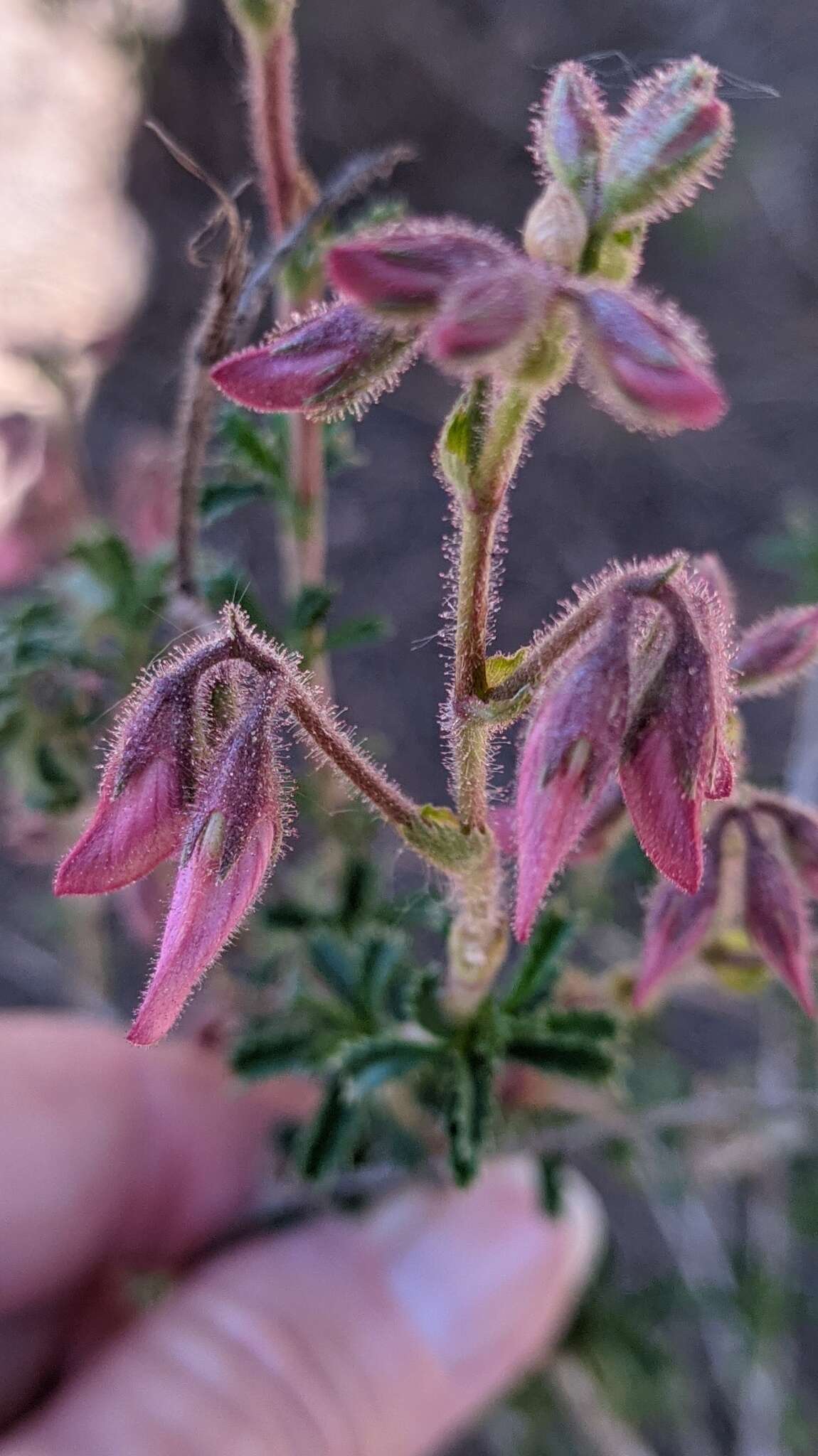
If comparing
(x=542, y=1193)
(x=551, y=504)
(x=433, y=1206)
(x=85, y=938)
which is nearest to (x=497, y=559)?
(x=542, y=1193)

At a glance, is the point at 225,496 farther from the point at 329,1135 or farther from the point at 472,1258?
the point at 472,1258

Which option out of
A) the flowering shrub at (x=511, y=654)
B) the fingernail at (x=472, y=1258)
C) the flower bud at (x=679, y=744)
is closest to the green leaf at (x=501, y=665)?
the flowering shrub at (x=511, y=654)

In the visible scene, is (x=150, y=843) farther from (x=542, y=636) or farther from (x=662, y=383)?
(x=662, y=383)

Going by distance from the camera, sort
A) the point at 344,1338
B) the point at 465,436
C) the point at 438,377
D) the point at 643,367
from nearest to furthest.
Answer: the point at 643,367
the point at 465,436
the point at 344,1338
the point at 438,377

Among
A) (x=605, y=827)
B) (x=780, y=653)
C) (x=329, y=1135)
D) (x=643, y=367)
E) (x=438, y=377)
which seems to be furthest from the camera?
(x=438, y=377)

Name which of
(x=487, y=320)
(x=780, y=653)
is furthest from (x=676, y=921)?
(x=487, y=320)

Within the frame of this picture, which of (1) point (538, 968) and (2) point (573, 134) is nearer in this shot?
(2) point (573, 134)

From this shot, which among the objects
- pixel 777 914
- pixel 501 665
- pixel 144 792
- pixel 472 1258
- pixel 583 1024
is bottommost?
pixel 472 1258
